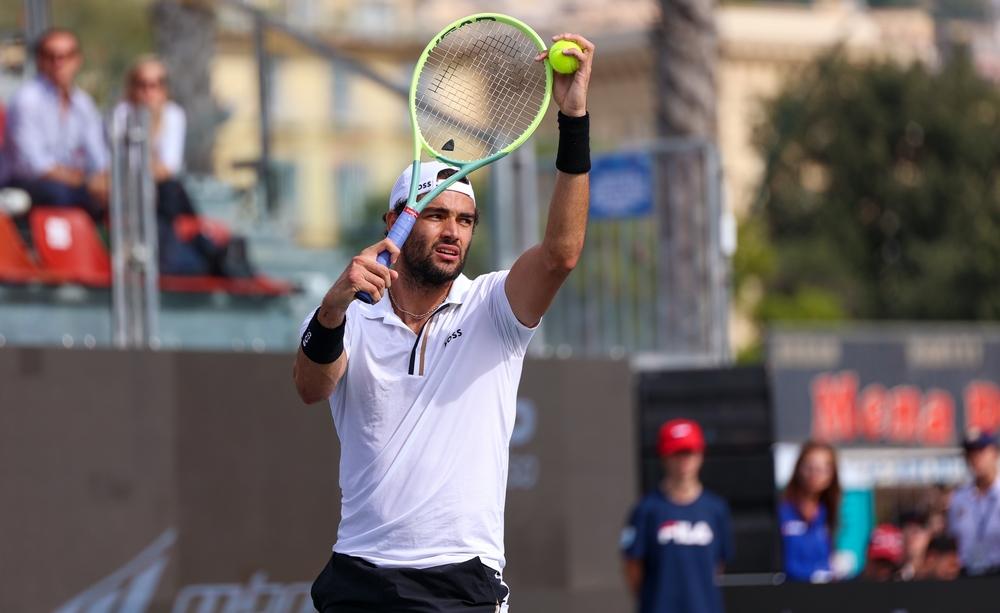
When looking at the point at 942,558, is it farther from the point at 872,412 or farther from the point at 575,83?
the point at 872,412

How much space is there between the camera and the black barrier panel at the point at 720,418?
10914mm

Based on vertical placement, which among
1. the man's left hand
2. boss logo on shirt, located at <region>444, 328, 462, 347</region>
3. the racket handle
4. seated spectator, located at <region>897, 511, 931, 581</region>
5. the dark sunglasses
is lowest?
seated spectator, located at <region>897, 511, 931, 581</region>

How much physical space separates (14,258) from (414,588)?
4763 mm

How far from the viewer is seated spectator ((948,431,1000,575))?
33.2 feet

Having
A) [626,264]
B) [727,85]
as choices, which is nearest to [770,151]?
[727,85]

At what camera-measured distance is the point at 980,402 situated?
2756cm

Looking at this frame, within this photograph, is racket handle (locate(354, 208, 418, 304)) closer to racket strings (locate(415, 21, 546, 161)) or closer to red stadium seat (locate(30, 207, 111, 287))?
racket strings (locate(415, 21, 546, 161))

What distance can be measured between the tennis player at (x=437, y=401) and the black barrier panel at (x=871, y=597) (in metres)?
4.13

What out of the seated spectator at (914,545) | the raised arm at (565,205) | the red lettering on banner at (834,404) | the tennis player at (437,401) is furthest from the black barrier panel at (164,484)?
the red lettering on banner at (834,404)

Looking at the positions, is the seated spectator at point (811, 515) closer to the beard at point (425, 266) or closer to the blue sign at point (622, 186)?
the blue sign at point (622, 186)

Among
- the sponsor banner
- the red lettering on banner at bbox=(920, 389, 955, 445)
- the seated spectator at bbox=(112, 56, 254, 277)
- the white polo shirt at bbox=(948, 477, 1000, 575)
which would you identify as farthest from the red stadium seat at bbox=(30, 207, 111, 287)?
the red lettering on banner at bbox=(920, 389, 955, 445)

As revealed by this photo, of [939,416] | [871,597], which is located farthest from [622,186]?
[939,416]

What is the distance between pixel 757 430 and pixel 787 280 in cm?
4731

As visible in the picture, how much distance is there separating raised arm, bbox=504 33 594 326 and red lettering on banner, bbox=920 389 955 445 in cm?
2319
